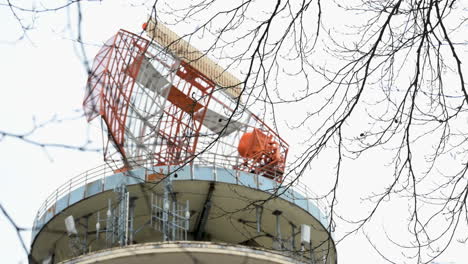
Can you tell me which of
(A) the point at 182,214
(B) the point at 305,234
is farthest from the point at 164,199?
(B) the point at 305,234

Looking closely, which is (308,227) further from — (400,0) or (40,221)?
(400,0)

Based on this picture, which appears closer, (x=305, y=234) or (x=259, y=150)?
(x=305, y=234)

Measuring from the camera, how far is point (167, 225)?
31.8 meters

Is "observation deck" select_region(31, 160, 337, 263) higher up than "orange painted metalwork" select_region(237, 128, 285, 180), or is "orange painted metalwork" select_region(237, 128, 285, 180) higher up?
"orange painted metalwork" select_region(237, 128, 285, 180)

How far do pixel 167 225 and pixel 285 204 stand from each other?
15.5ft

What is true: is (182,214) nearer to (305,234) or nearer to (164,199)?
(164,199)

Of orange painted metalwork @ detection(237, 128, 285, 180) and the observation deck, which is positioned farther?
orange painted metalwork @ detection(237, 128, 285, 180)

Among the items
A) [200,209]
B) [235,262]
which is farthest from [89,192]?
[235,262]

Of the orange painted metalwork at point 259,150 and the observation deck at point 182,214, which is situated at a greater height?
the orange painted metalwork at point 259,150

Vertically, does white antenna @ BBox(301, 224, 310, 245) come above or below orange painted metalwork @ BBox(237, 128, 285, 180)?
below

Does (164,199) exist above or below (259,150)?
below

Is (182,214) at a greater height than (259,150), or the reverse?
(259,150)

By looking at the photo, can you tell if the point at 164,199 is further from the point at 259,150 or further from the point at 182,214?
the point at 259,150

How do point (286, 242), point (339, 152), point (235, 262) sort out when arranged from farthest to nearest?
point (286, 242), point (235, 262), point (339, 152)
